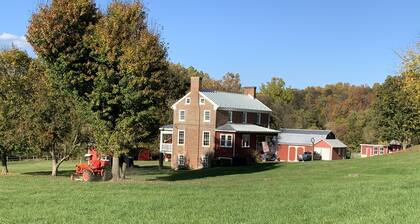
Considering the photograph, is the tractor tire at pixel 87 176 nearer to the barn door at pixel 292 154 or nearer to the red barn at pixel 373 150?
the barn door at pixel 292 154

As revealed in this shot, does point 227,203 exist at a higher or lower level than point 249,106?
lower

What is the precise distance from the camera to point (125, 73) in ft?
90.2

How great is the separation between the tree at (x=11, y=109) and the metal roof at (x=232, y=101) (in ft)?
94.2

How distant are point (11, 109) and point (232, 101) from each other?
34425mm

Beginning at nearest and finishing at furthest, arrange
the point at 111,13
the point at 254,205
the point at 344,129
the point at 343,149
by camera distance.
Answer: the point at 254,205 < the point at 111,13 < the point at 343,149 < the point at 344,129

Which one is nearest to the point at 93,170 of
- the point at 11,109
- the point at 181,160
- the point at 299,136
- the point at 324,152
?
the point at 11,109

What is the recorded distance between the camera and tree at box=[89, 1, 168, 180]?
27.2 metres

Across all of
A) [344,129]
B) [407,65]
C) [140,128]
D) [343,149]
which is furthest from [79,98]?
[344,129]

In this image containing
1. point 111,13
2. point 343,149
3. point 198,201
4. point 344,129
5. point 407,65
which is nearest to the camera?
point 198,201

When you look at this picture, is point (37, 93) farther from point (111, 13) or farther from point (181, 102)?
point (181, 102)

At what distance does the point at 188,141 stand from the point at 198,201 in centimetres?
5088

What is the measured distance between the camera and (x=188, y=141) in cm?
6525

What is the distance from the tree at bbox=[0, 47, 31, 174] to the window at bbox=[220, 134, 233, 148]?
28.4 m

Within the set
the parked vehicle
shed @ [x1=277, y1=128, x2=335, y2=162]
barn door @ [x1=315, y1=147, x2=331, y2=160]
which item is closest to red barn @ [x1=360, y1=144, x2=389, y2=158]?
barn door @ [x1=315, y1=147, x2=331, y2=160]
